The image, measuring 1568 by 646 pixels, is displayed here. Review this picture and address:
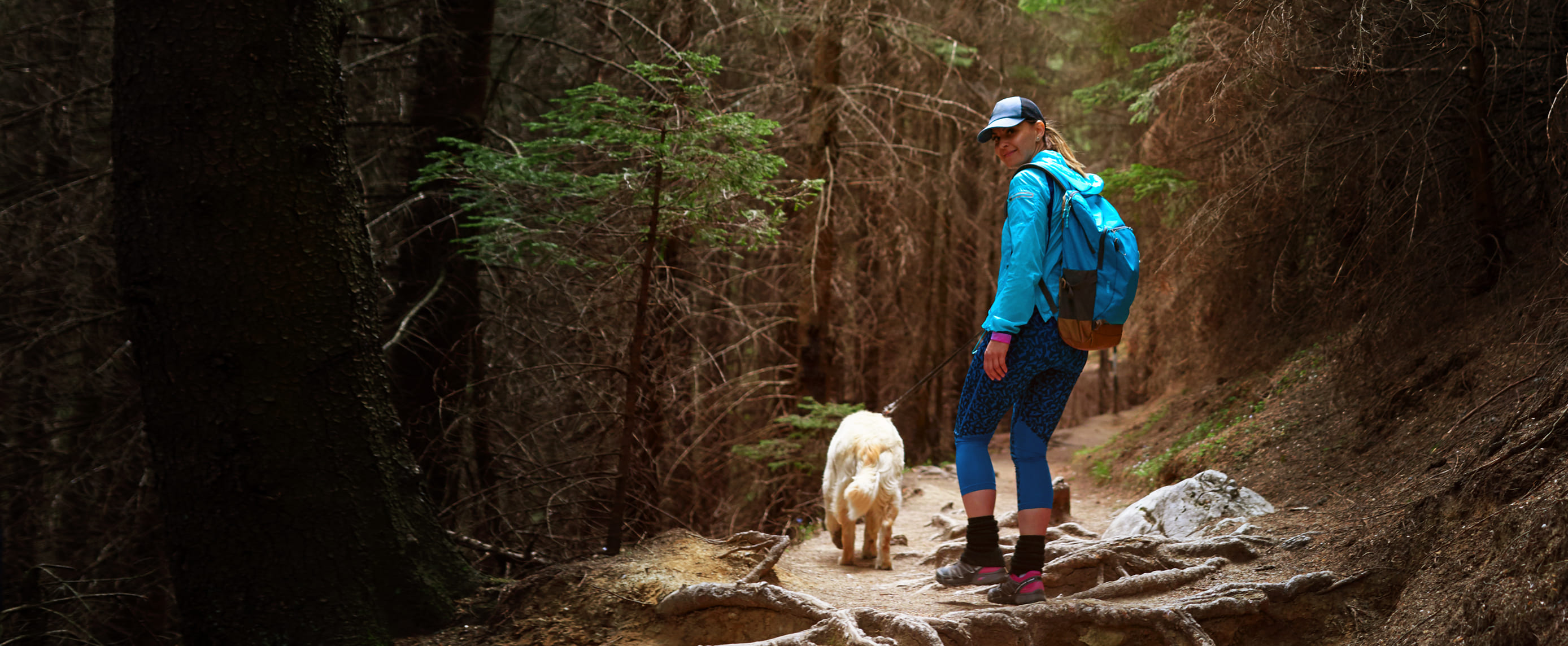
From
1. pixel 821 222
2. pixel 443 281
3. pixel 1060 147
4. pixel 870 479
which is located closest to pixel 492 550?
pixel 870 479

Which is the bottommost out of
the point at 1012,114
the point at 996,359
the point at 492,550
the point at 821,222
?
the point at 492,550

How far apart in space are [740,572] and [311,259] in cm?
239

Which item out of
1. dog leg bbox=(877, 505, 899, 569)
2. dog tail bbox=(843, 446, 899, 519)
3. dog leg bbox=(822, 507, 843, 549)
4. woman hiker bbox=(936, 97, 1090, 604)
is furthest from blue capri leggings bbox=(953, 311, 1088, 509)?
dog leg bbox=(822, 507, 843, 549)

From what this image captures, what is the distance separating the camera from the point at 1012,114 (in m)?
3.74

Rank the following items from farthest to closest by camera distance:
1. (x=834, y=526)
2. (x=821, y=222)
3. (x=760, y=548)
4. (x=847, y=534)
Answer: (x=821, y=222)
(x=834, y=526)
(x=847, y=534)
(x=760, y=548)

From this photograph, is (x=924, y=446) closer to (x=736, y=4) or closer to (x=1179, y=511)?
(x=736, y=4)

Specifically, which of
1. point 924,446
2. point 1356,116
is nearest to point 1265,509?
point 1356,116

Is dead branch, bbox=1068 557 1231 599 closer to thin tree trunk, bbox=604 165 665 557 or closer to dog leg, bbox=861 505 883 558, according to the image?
dog leg, bbox=861 505 883 558

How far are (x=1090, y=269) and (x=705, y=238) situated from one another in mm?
2415

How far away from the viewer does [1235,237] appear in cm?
692

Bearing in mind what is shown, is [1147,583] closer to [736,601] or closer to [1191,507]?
[1191,507]

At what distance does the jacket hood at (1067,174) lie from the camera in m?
3.60

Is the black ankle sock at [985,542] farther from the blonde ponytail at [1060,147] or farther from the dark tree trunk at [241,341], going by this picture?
the dark tree trunk at [241,341]

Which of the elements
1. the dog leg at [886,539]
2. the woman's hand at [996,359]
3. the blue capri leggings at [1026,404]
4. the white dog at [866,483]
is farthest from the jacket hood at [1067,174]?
the dog leg at [886,539]
